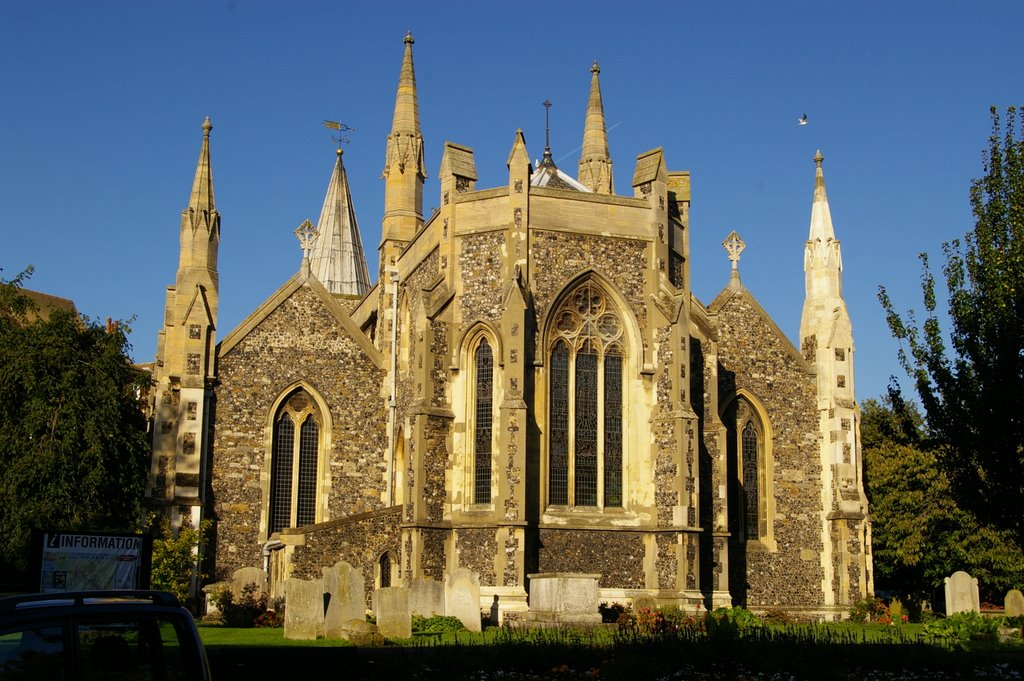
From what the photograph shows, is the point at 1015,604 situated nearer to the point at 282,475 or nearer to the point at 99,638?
the point at 282,475

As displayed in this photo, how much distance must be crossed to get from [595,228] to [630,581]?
8.32 meters

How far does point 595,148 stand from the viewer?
1577 inches

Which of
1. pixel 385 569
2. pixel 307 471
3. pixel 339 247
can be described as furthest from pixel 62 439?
pixel 339 247

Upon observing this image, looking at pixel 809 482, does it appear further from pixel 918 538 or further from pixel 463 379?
pixel 463 379

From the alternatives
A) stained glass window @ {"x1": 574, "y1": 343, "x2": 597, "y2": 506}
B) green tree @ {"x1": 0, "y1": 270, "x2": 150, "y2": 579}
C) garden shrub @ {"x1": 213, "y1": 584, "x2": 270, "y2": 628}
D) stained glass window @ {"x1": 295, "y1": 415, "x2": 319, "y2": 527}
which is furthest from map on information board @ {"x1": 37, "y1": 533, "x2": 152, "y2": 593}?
stained glass window @ {"x1": 295, "y1": 415, "x2": 319, "y2": 527}

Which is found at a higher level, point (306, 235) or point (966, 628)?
point (306, 235)

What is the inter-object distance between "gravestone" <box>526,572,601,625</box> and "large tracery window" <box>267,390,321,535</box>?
908 centimetres

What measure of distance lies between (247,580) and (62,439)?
6772 millimetres

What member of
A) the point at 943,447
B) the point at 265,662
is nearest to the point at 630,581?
the point at 943,447

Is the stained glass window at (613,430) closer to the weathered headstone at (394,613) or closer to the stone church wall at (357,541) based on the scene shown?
the stone church wall at (357,541)

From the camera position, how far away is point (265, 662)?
15.2 m

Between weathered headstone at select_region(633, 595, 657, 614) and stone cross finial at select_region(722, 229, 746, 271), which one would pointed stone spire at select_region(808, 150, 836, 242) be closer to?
stone cross finial at select_region(722, 229, 746, 271)

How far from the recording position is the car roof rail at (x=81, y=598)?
7020mm

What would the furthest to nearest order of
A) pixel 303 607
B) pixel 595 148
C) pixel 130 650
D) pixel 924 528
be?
pixel 595 148 → pixel 924 528 → pixel 303 607 → pixel 130 650
